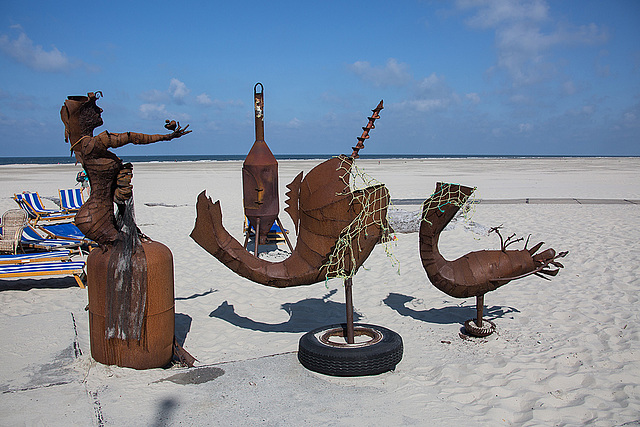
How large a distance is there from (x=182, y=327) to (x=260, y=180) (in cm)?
313

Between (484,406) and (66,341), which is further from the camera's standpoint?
(66,341)

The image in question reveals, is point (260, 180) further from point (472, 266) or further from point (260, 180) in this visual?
point (472, 266)

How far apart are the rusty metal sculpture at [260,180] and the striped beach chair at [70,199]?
6285 mm

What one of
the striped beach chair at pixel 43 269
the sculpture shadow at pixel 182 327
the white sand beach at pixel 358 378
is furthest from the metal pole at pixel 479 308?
the striped beach chair at pixel 43 269

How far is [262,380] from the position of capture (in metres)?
3.89

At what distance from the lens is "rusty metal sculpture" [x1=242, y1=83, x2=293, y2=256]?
310 inches

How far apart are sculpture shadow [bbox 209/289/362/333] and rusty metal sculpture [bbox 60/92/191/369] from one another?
70.0 inches

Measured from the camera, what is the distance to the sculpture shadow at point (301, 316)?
565 centimetres

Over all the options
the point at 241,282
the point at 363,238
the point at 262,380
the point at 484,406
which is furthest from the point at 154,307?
the point at 241,282

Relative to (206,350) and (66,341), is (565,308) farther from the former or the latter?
(66,341)

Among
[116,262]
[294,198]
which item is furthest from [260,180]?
[116,262]

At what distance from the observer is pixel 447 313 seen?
234 inches

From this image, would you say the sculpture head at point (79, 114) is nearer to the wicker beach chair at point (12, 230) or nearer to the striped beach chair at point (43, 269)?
the striped beach chair at point (43, 269)

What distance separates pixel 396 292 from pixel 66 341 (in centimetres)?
431
